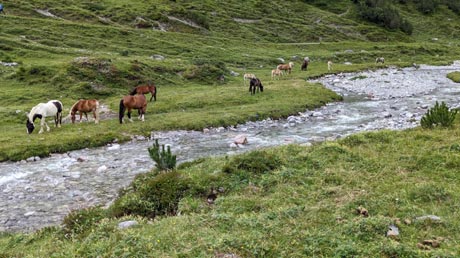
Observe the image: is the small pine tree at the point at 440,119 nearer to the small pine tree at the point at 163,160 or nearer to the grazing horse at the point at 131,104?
the small pine tree at the point at 163,160

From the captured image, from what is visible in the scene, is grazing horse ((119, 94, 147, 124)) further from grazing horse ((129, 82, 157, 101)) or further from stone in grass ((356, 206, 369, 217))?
stone in grass ((356, 206, 369, 217))

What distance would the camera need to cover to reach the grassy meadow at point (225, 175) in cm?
816

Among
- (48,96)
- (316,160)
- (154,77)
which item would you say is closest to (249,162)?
(316,160)

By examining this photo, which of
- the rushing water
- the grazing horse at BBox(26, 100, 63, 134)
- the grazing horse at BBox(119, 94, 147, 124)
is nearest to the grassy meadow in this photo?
the grazing horse at BBox(26, 100, 63, 134)

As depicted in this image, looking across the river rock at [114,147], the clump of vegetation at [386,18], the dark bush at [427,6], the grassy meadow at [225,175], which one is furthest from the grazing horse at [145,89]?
the dark bush at [427,6]

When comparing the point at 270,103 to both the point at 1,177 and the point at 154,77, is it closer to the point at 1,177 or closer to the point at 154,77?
the point at 154,77

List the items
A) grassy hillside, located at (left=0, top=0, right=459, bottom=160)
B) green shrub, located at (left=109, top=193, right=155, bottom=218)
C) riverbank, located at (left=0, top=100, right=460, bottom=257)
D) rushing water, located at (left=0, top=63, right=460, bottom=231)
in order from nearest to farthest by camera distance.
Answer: riverbank, located at (left=0, top=100, right=460, bottom=257), green shrub, located at (left=109, top=193, right=155, bottom=218), rushing water, located at (left=0, top=63, right=460, bottom=231), grassy hillside, located at (left=0, top=0, right=459, bottom=160)

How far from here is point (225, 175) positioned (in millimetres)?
12250

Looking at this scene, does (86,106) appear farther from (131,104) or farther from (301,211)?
(301,211)

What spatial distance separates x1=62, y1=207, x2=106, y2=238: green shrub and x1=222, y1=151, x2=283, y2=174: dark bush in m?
3.87

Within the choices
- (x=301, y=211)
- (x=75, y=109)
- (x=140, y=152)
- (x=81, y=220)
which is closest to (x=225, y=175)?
(x=301, y=211)

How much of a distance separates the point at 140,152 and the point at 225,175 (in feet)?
26.6

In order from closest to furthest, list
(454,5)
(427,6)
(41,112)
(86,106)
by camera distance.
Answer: (41,112)
(86,106)
(427,6)
(454,5)

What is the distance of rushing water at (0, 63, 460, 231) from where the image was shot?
43.2ft
